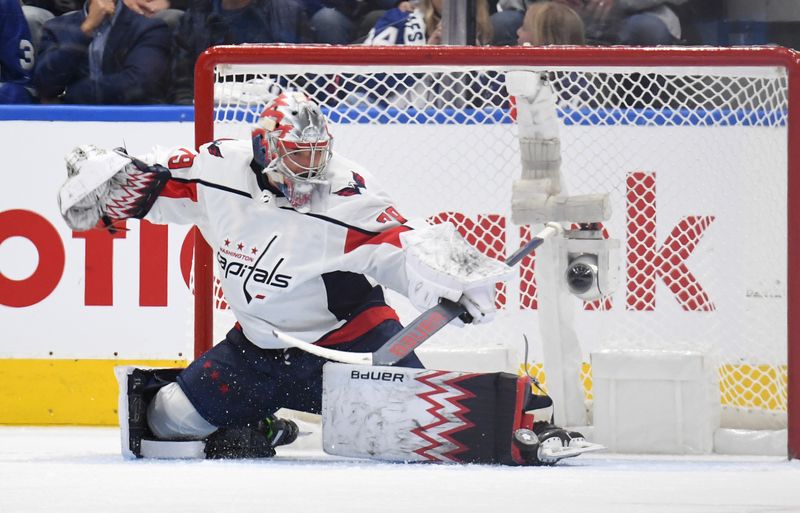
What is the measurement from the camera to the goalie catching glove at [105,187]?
138 inches

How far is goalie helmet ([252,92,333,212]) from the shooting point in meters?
3.40

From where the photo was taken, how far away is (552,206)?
381cm

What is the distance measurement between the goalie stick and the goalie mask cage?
1.94ft

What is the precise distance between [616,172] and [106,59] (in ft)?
6.11

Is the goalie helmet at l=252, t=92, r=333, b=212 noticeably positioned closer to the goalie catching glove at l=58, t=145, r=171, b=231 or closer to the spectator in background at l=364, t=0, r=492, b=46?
the goalie catching glove at l=58, t=145, r=171, b=231

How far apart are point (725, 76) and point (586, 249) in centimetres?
64

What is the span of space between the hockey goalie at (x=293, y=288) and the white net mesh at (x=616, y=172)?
53 cm

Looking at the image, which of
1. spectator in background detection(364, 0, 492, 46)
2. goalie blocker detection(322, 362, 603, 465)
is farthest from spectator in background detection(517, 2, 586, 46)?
goalie blocker detection(322, 362, 603, 465)

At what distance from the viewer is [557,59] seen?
3.79m

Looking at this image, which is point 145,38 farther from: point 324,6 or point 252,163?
point 252,163

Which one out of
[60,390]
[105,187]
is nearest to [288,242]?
[105,187]

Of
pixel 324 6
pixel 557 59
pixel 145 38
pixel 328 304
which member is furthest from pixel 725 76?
pixel 145 38

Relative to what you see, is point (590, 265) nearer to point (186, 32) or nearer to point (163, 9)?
point (186, 32)

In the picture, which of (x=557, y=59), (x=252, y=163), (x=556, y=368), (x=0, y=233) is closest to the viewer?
(x=252, y=163)
